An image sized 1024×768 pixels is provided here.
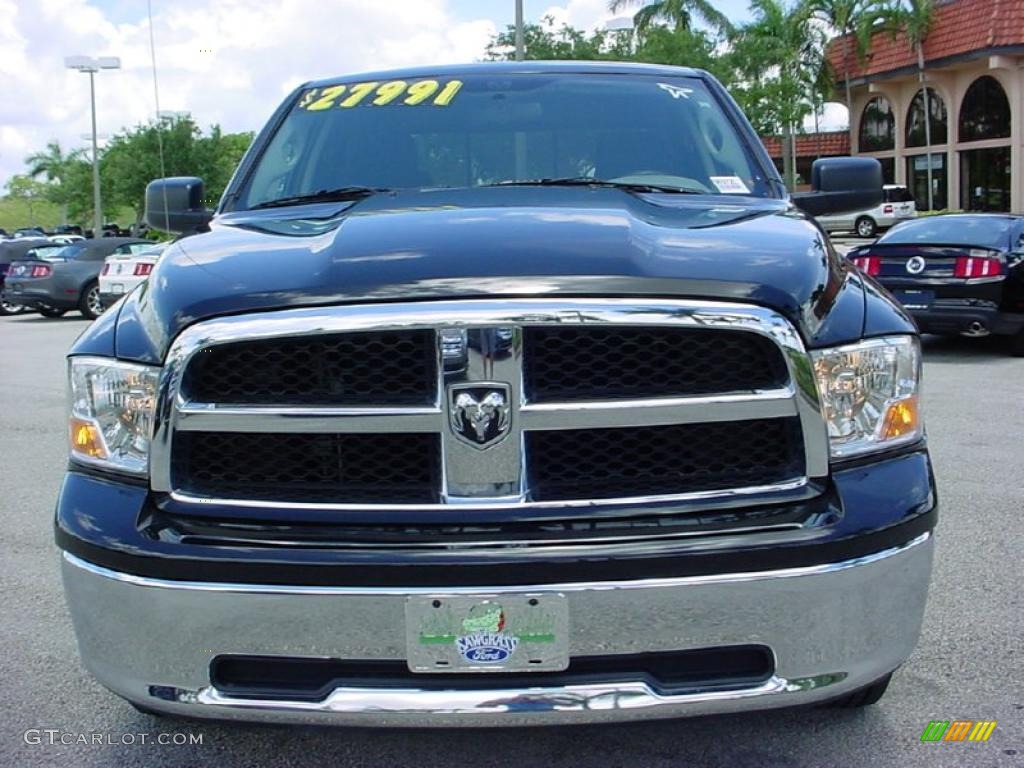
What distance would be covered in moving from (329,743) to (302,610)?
0.92m

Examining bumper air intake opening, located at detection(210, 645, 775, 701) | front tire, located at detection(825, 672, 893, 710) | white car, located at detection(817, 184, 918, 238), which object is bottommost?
front tire, located at detection(825, 672, 893, 710)

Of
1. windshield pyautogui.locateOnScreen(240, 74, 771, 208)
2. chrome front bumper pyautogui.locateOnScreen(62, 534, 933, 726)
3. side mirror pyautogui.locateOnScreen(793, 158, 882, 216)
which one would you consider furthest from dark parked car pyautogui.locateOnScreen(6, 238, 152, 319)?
chrome front bumper pyautogui.locateOnScreen(62, 534, 933, 726)

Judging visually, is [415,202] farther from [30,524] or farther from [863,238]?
[863,238]

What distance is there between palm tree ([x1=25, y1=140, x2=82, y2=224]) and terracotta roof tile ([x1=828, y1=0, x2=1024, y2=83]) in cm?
4820

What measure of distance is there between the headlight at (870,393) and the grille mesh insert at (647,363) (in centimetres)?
14

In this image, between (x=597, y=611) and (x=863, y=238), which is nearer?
(x=597, y=611)

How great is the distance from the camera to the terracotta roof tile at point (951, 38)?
3209cm

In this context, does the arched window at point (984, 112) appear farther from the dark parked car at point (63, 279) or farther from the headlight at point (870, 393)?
the headlight at point (870, 393)

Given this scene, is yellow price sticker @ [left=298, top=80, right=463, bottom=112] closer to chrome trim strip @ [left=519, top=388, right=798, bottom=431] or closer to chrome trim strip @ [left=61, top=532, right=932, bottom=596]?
chrome trim strip @ [left=519, top=388, right=798, bottom=431]

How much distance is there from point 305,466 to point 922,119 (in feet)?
135

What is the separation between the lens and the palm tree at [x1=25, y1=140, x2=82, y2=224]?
71.7 m

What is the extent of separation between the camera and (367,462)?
242 cm

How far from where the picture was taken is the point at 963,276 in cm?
1053

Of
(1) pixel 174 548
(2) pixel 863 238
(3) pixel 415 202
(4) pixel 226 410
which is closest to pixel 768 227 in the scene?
(3) pixel 415 202
